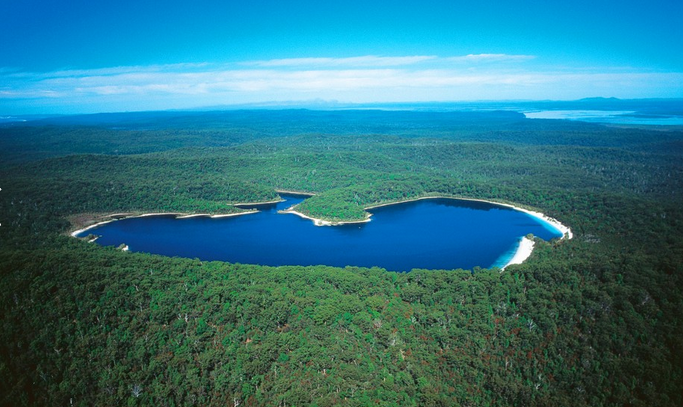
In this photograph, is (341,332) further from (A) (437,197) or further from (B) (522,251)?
(A) (437,197)

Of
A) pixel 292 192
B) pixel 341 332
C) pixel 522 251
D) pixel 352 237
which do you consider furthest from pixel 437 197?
pixel 341 332

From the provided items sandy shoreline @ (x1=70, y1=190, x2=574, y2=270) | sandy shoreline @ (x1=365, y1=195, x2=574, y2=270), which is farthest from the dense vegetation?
sandy shoreline @ (x1=70, y1=190, x2=574, y2=270)

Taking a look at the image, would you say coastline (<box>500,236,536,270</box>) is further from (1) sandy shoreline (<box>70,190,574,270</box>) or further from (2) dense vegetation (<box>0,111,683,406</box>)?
(2) dense vegetation (<box>0,111,683,406</box>)

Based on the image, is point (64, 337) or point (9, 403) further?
point (64, 337)

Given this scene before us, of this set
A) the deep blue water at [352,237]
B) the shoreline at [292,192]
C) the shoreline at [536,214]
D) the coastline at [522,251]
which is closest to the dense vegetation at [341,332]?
the coastline at [522,251]

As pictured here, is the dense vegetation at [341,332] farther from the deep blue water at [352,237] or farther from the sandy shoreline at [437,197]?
the deep blue water at [352,237]

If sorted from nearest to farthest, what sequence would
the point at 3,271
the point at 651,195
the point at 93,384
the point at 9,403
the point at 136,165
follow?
the point at 9,403 < the point at 93,384 < the point at 3,271 < the point at 651,195 < the point at 136,165

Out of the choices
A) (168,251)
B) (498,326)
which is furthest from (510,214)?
(168,251)

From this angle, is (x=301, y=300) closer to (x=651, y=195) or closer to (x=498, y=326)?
(x=498, y=326)
